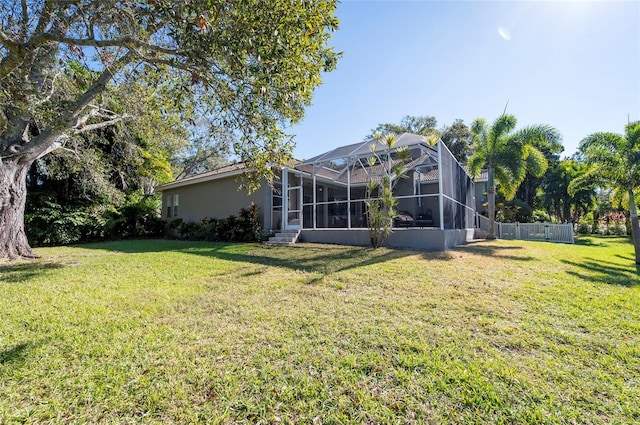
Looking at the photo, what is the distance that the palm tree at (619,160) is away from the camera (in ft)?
29.9

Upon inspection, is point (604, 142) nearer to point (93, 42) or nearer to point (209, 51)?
point (209, 51)

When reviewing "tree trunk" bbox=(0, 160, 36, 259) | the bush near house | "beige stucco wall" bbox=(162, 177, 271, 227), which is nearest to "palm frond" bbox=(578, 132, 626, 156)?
"beige stucco wall" bbox=(162, 177, 271, 227)

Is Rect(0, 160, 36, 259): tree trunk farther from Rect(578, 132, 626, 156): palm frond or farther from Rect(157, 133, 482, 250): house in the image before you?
Rect(578, 132, 626, 156): palm frond

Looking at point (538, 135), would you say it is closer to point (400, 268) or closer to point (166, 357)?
point (400, 268)

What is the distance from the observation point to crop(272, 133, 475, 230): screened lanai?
1020cm

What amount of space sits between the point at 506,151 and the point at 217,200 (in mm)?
15091

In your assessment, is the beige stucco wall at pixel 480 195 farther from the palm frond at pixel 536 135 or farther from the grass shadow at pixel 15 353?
the grass shadow at pixel 15 353

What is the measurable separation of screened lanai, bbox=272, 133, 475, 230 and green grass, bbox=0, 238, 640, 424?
542cm

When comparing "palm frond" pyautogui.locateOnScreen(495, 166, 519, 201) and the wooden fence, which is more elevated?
"palm frond" pyautogui.locateOnScreen(495, 166, 519, 201)

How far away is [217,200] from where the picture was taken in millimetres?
15414

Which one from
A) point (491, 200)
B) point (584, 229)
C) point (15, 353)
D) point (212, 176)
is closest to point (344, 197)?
point (212, 176)

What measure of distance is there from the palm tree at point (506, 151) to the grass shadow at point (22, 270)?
17.0 m

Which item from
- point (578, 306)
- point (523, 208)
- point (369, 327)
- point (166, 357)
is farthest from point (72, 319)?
point (523, 208)

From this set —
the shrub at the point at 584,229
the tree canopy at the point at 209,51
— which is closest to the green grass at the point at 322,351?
the tree canopy at the point at 209,51
